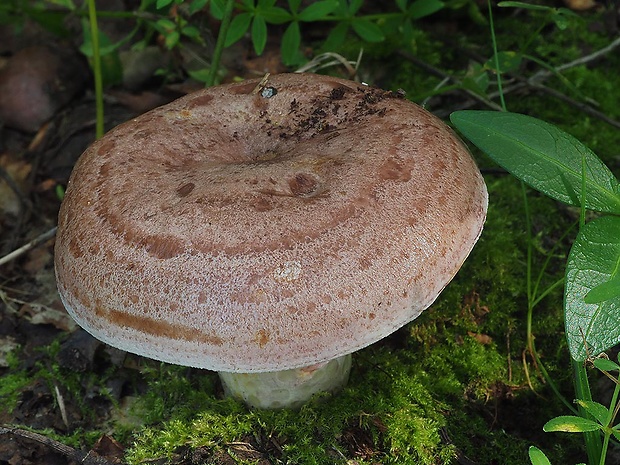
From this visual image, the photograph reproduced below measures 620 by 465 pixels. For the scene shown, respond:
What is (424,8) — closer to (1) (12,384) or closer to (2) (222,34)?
(2) (222,34)

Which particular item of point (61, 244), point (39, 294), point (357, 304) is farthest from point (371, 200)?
point (39, 294)

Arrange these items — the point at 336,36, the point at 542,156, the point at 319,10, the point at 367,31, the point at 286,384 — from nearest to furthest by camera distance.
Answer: the point at 542,156 < the point at 286,384 < the point at 319,10 < the point at 367,31 < the point at 336,36

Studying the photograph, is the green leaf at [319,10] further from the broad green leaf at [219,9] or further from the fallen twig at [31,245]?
the fallen twig at [31,245]

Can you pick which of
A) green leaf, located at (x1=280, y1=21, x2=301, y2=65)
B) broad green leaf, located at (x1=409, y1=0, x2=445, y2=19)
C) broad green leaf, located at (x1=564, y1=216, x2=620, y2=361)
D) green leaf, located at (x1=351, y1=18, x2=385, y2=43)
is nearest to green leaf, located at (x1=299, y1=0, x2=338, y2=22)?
green leaf, located at (x1=280, y1=21, x2=301, y2=65)

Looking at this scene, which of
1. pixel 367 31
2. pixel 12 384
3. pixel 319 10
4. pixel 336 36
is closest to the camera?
pixel 12 384

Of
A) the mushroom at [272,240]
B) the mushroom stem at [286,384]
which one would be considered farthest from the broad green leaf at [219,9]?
the mushroom stem at [286,384]

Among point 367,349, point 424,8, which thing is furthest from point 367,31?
point 367,349
